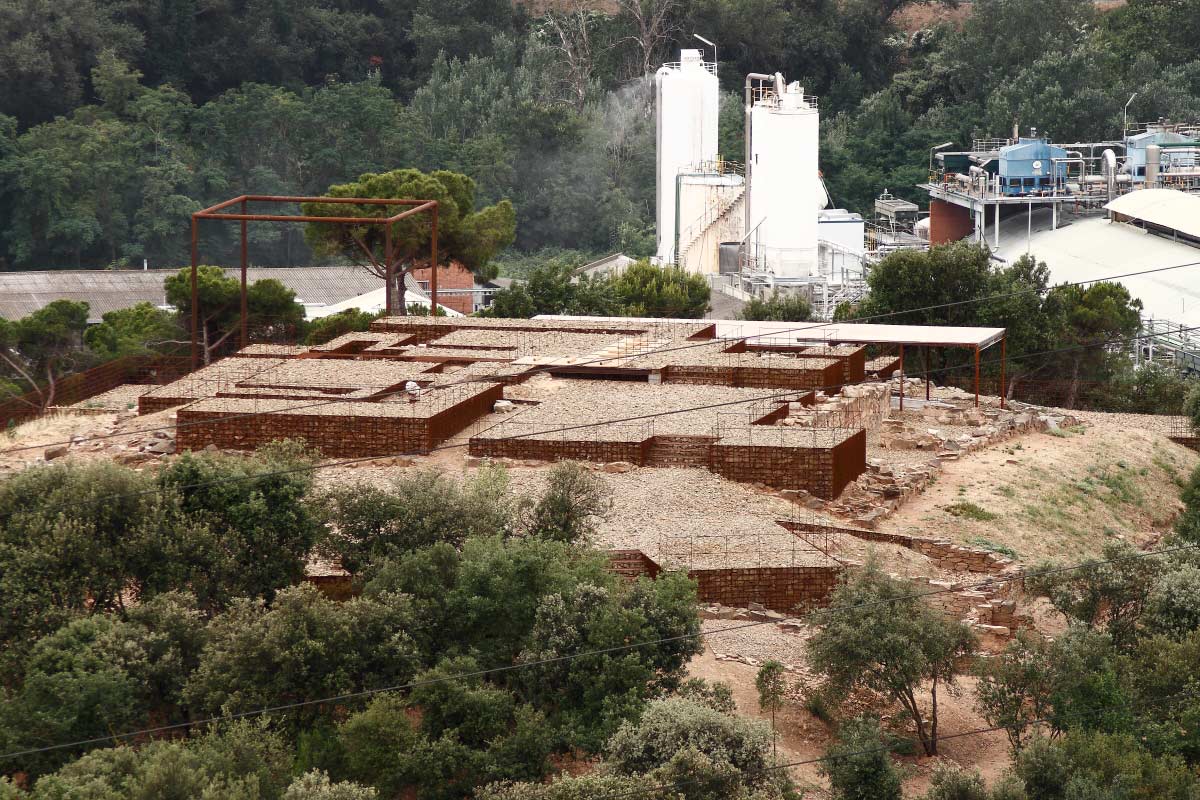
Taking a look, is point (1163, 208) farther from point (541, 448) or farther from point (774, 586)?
point (774, 586)

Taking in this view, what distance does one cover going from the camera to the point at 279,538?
20.8m

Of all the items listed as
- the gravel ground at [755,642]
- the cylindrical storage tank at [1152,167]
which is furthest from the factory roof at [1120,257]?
the gravel ground at [755,642]

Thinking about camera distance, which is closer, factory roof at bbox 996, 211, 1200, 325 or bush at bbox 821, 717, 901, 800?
bush at bbox 821, 717, 901, 800

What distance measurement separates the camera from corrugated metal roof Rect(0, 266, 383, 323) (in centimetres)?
5191

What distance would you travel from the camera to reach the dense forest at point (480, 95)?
6981cm

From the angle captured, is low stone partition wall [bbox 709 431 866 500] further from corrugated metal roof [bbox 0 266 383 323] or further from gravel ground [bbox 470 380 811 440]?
corrugated metal roof [bbox 0 266 383 323]

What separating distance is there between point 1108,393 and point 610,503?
1986 centimetres

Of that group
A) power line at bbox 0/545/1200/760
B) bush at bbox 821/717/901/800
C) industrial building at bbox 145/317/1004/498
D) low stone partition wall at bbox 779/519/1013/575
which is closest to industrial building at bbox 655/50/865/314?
industrial building at bbox 145/317/1004/498

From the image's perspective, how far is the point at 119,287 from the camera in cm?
5359

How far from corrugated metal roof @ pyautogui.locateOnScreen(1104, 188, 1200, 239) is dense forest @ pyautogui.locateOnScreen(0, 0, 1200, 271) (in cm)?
2039

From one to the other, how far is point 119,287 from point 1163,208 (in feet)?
94.9

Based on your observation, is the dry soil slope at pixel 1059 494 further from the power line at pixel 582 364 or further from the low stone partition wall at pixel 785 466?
the power line at pixel 582 364

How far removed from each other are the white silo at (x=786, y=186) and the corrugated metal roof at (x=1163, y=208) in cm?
922

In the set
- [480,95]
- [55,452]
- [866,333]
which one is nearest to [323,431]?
[55,452]
